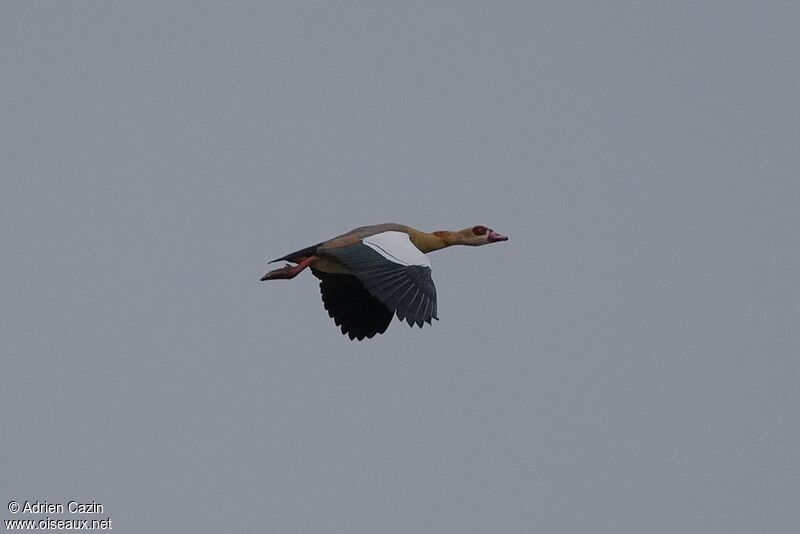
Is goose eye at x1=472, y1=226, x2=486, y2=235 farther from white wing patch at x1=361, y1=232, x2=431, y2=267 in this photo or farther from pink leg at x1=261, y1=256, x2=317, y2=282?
pink leg at x1=261, y1=256, x2=317, y2=282

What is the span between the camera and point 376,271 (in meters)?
14.3

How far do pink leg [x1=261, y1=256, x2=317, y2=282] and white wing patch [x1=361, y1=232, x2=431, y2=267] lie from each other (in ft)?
2.44

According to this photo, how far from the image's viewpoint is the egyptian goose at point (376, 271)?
13.8 metres

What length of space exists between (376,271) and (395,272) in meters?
0.25

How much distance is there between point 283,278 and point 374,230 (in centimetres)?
120

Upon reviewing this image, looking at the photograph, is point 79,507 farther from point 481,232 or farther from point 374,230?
point 481,232

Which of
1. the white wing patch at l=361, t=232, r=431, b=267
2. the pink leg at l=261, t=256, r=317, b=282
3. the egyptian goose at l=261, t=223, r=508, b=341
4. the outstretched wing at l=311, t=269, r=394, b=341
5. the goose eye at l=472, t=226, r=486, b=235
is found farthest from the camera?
the goose eye at l=472, t=226, r=486, b=235

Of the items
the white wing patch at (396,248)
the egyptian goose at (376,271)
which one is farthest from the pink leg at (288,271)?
the white wing patch at (396,248)

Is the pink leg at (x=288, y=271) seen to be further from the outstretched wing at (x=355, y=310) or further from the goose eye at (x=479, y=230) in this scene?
the goose eye at (x=479, y=230)

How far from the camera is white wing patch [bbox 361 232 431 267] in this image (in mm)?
14430

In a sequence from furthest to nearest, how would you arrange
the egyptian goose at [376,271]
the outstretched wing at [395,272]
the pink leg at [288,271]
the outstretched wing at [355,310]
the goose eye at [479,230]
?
the goose eye at [479,230]
the outstretched wing at [355,310]
the pink leg at [288,271]
the egyptian goose at [376,271]
the outstretched wing at [395,272]

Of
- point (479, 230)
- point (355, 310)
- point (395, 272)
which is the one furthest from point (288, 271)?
point (479, 230)

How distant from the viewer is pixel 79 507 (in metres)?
15.1

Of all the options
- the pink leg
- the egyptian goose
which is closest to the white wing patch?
the egyptian goose
